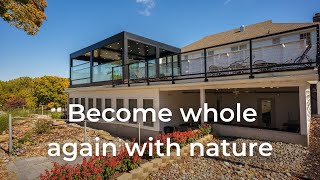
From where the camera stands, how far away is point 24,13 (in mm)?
11695

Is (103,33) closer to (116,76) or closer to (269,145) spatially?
(116,76)

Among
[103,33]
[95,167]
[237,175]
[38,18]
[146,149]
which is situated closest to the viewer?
[95,167]

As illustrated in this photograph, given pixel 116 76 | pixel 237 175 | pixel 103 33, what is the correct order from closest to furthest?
pixel 237 175
pixel 116 76
pixel 103 33

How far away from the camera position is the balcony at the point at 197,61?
8.10 meters

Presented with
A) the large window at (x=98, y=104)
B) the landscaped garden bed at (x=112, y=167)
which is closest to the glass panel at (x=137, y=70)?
the large window at (x=98, y=104)

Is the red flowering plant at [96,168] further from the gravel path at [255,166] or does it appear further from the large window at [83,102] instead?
the large window at [83,102]

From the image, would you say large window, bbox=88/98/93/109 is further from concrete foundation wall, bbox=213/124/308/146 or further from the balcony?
concrete foundation wall, bbox=213/124/308/146

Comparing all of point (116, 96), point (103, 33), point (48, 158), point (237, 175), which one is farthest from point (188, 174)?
point (103, 33)

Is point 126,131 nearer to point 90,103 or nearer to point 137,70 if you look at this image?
point 137,70

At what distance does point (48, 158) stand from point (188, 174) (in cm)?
648

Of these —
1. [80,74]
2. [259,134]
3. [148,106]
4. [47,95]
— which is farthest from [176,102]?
[47,95]

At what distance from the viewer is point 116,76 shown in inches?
598

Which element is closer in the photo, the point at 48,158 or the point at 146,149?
the point at 146,149

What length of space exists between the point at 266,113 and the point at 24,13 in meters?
16.4
